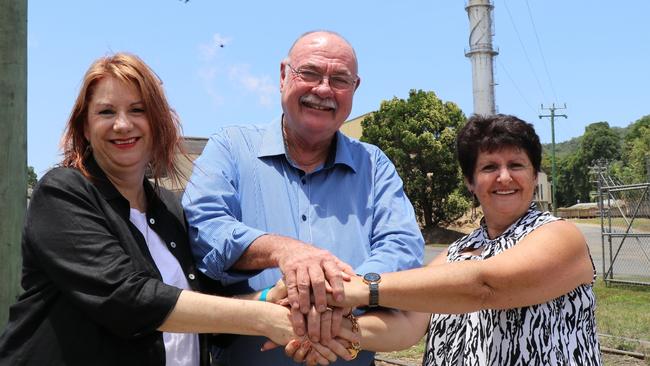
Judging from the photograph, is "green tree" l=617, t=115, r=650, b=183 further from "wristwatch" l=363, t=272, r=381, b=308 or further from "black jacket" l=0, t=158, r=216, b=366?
"black jacket" l=0, t=158, r=216, b=366

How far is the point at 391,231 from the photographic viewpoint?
2812mm

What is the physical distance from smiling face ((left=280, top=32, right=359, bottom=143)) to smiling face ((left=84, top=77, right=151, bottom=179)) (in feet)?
2.27

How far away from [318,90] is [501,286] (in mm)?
1100

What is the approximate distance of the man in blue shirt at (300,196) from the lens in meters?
2.58

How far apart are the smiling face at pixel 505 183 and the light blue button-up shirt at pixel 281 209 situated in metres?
0.36

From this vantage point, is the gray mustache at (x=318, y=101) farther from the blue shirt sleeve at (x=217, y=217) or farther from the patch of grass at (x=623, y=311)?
the patch of grass at (x=623, y=311)

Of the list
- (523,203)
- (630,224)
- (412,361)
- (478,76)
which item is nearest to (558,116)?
(478,76)

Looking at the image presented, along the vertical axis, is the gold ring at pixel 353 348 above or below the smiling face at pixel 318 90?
below

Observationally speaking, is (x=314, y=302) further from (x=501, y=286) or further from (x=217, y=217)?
(x=501, y=286)

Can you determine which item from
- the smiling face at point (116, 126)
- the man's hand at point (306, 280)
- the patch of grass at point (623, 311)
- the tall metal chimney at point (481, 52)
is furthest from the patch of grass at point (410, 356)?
the tall metal chimney at point (481, 52)

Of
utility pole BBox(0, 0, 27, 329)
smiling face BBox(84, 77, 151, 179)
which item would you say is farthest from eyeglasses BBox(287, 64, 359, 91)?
utility pole BBox(0, 0, 27, 329)

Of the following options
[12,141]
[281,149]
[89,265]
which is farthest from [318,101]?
[12,141]

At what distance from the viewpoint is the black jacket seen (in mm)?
2131

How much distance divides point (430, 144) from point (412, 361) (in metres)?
25.5
